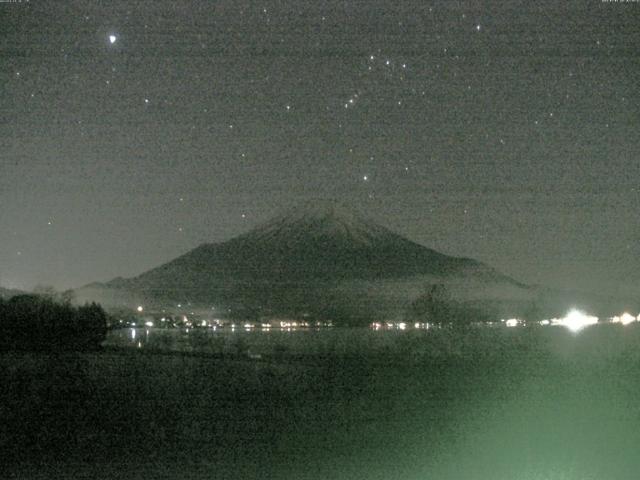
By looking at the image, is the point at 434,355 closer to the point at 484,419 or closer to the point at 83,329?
the point at 484,419

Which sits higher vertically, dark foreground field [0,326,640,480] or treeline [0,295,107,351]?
treeline [0,295,107,351]

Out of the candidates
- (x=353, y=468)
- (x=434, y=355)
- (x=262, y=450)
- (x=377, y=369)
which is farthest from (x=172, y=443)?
(x=434, y=355)

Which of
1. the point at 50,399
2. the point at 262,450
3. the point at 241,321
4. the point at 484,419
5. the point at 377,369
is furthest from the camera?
the point at 241,321

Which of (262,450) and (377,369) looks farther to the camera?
(377,369)

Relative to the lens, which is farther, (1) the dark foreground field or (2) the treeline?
(2) the treeline

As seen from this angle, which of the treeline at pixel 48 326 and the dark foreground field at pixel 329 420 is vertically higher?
the treeline at pixel 48 326
